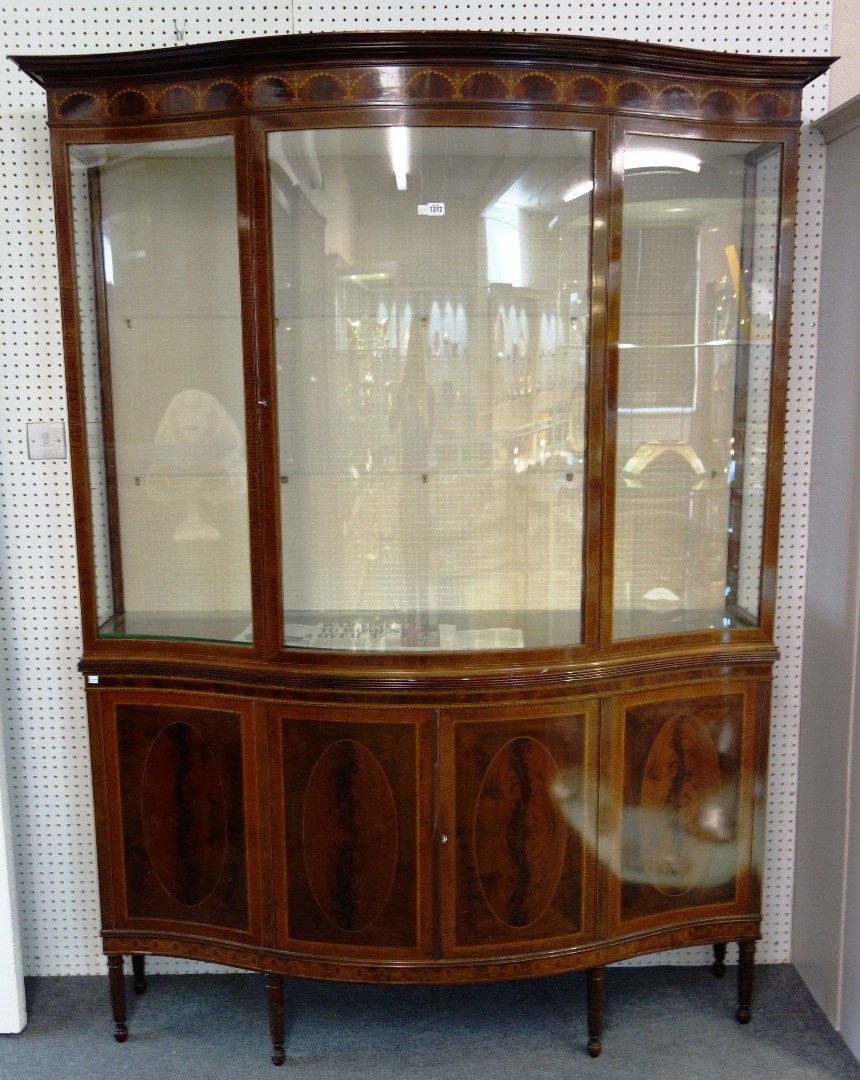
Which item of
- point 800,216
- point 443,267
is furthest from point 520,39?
point 800,216

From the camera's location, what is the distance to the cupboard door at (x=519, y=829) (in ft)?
8.10

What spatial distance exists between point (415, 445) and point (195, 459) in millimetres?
613

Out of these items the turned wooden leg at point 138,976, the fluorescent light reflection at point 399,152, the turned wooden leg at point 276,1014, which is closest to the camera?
the fluorescent light reflection at point 399,152

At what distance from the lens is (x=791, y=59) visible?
2.33 metres

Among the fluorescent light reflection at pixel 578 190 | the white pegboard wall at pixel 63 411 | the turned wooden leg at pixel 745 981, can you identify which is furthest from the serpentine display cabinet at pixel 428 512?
the white pegboard wall at pixel 63 411

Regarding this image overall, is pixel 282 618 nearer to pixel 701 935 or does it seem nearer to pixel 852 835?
pixel 701 935

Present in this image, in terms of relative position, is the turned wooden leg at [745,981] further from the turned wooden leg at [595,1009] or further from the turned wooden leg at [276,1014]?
the turned wooden leg at [276,1014]

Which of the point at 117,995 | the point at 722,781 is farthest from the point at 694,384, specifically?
the point at 117,995

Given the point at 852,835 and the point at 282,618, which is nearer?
the point at 282,618

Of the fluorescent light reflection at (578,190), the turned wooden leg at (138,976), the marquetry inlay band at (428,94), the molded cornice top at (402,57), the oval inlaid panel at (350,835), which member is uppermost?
the molded cornice top at (402,57)

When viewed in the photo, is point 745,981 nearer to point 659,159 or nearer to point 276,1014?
point 276,1014

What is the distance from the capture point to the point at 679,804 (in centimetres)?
263

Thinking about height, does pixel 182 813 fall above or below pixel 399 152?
below

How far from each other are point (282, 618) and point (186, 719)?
41cm
